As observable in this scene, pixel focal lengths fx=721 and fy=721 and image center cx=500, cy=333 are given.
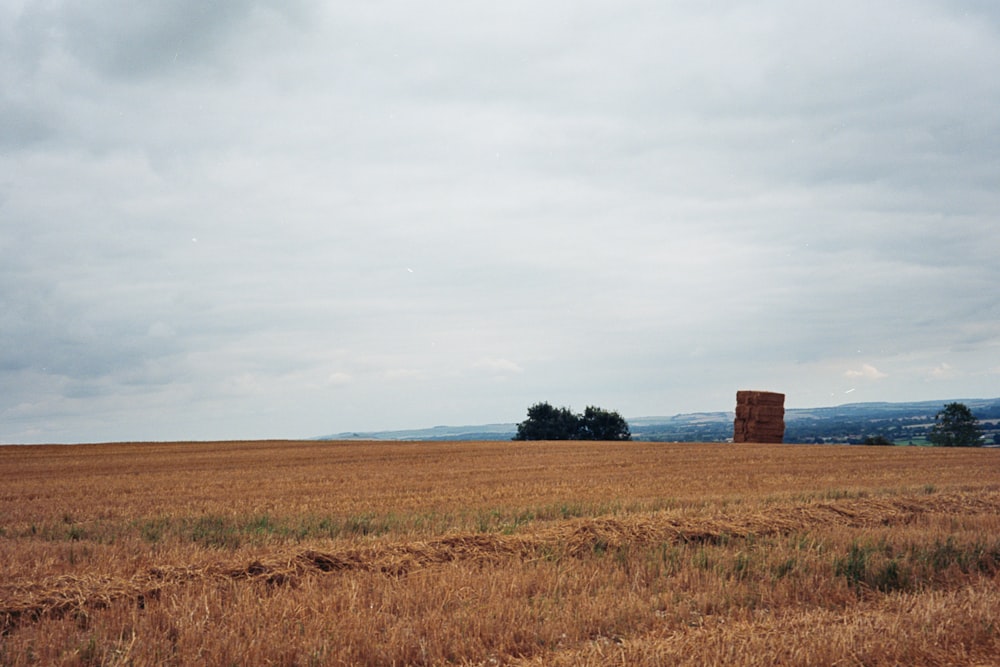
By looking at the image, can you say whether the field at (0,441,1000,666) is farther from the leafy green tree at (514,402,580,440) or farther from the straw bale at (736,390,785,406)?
the leafy green tree at (514,402,580,440)

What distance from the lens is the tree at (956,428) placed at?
72.4m

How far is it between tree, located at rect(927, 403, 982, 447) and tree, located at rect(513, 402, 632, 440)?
104ft

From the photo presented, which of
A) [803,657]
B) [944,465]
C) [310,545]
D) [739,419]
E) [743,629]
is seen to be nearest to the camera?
[803,657]

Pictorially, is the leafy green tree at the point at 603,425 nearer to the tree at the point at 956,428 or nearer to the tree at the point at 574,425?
the tree at the point at 574,425

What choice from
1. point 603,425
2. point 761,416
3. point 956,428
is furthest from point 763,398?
point 956,428

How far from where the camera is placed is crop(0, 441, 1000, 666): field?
18.2ft

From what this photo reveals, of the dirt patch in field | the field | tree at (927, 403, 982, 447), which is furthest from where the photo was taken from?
tree at (927, 403, 982, 447)

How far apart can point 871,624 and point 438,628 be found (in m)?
3.60

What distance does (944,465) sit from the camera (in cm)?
2405

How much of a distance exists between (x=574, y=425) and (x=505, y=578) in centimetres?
6859

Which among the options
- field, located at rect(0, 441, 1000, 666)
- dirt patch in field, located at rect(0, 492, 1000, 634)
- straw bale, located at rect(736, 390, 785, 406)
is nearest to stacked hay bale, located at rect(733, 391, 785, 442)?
straw bale, located at rect(736, 390, 785, 406)

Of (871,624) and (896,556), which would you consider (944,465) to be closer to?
(896,556)

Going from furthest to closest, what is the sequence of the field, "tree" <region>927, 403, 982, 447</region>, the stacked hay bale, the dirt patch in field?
1. "tree" <region>927, 403, 982, 447</region>
2. the stacked hay bale
3. the dirt patch in field
4. the field

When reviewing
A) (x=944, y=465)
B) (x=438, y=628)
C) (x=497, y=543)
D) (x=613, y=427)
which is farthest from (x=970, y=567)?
(x=613, y=427)
